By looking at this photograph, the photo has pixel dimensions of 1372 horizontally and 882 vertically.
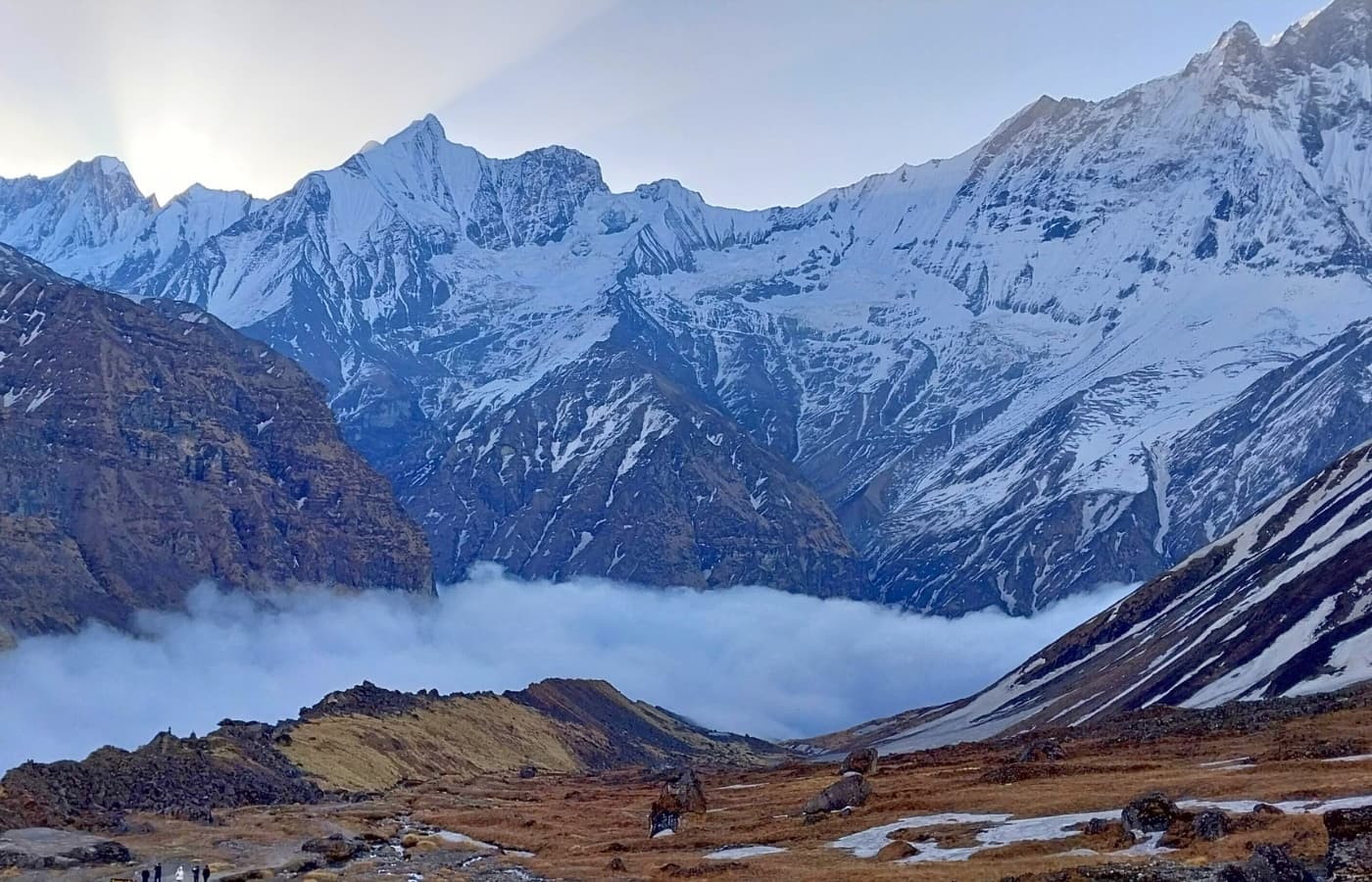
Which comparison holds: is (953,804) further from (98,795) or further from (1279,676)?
(1279,676)

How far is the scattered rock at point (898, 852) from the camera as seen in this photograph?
7494cm

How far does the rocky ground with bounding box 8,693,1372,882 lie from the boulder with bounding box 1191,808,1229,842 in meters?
0.07

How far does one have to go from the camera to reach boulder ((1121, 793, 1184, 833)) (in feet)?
223

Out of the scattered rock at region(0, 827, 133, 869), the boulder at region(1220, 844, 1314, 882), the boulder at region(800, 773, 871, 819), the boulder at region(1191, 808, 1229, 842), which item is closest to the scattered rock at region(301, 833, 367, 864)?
the scattered rock at region(0, 827, 133, 869)

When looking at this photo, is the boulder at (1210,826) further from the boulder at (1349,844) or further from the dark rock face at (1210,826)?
the boulder at (1349,844)

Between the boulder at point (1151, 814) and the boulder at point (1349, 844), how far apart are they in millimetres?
13934

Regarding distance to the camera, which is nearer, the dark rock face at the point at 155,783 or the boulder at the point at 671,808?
the boulder at the point at 671,808

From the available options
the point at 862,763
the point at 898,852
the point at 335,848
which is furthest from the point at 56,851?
the point at 862,763

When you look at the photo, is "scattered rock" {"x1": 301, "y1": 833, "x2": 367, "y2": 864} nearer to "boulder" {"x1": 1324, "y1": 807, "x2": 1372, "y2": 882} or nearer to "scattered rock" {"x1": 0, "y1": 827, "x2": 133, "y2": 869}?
"scattered rock" {"x1": 0, "y1": 827, "x2": 133, "y2": 869}

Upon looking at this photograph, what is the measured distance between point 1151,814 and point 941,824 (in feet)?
54.2

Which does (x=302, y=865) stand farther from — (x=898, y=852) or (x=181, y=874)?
(x=898, y=852)

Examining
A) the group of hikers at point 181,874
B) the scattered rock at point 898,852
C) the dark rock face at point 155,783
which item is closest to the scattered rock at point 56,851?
the group of hikers at point 181,874

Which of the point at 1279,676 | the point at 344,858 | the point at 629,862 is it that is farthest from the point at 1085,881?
the point at 1279,676

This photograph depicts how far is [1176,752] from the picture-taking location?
113688 mm
